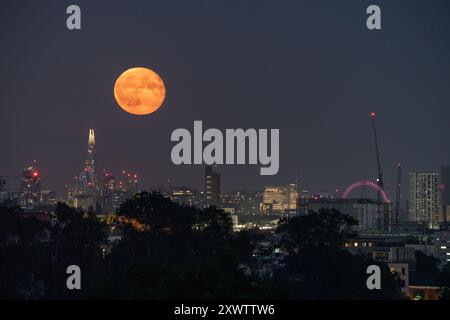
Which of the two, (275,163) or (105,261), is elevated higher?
(275,163)

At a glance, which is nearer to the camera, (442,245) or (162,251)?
(162,251)

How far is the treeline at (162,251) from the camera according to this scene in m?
77.2

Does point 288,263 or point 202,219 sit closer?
point 288,263

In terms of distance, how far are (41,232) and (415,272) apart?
124 ft

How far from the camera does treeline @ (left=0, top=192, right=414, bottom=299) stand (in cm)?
7725

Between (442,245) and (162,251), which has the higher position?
(162,251)

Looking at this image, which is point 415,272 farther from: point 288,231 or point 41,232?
point 41,232

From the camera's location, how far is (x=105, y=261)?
87938 millimetres

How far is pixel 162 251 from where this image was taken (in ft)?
301

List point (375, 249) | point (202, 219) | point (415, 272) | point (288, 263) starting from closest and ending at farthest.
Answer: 1. point (288, 263)
2. point (202, 219)
3. point (415, 272)
4. point (375, 249)

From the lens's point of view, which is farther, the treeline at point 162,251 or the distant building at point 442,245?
the distant building at point 442,245

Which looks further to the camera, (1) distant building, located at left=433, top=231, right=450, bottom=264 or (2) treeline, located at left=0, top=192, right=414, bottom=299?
(1) distant building, located at left=433, top=231, right=450, bottom=264
